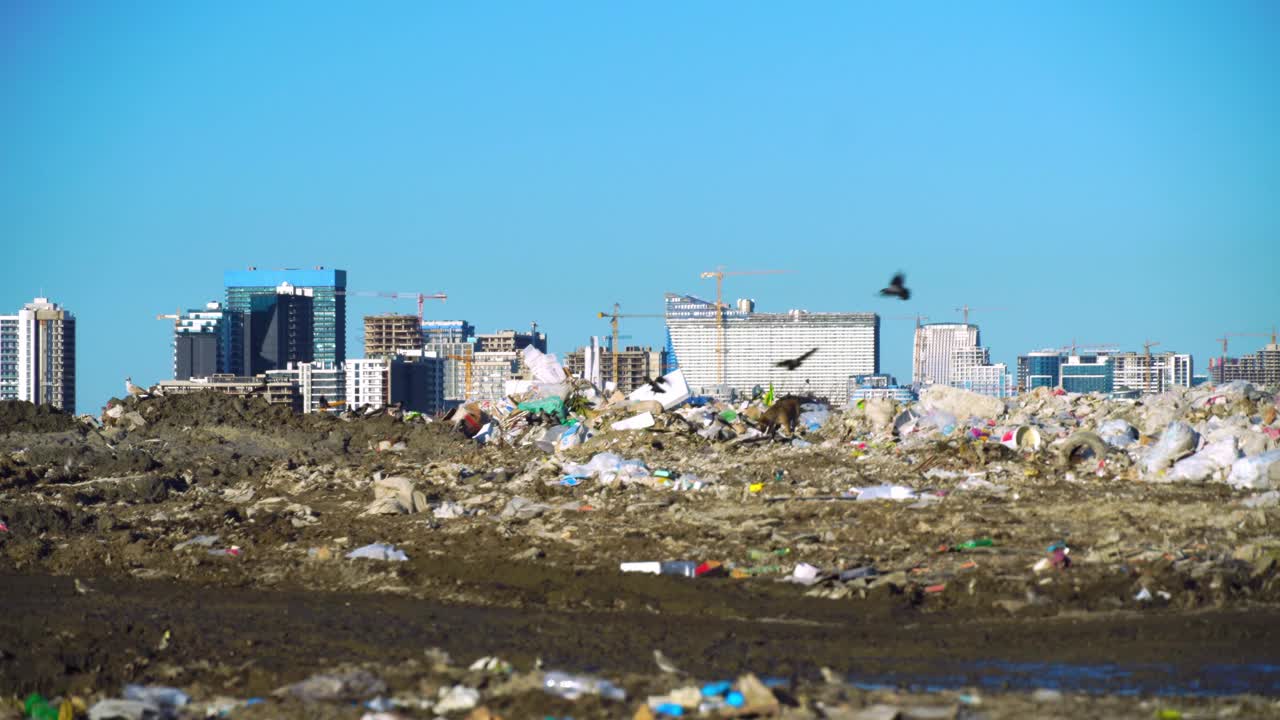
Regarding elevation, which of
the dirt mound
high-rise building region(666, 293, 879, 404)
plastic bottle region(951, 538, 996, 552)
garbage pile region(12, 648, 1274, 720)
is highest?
high-rise building region(666, 293, 879, 404)

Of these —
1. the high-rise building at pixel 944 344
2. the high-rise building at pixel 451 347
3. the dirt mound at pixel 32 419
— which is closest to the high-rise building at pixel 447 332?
the high-rise building at pixel 451 347

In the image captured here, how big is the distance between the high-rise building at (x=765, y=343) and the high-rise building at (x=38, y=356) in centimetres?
7644

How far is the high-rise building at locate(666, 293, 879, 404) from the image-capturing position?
184 m

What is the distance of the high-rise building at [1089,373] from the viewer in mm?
154750

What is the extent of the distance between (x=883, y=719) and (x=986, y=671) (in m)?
1.24

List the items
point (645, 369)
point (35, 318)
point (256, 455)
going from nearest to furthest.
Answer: point (256, 455) → point (35, 318) → point (645, 369)

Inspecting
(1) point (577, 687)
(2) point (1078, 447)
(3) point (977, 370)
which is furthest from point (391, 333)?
(1) point (577, 687)

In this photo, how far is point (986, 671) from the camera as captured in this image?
258 inches

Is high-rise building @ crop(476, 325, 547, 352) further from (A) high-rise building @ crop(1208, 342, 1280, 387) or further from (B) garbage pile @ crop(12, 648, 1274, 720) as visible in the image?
(B) garbage pile @ crop(12, 648, 1274, 720)

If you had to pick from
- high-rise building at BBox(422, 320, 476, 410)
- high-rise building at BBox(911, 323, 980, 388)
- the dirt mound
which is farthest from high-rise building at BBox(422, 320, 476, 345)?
the dirt mound

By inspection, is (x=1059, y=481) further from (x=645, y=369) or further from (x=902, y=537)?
(x=645, y=369)

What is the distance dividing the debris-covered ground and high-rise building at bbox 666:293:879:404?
164130mm

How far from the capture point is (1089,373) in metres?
156

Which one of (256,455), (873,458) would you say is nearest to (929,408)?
(873,458)
